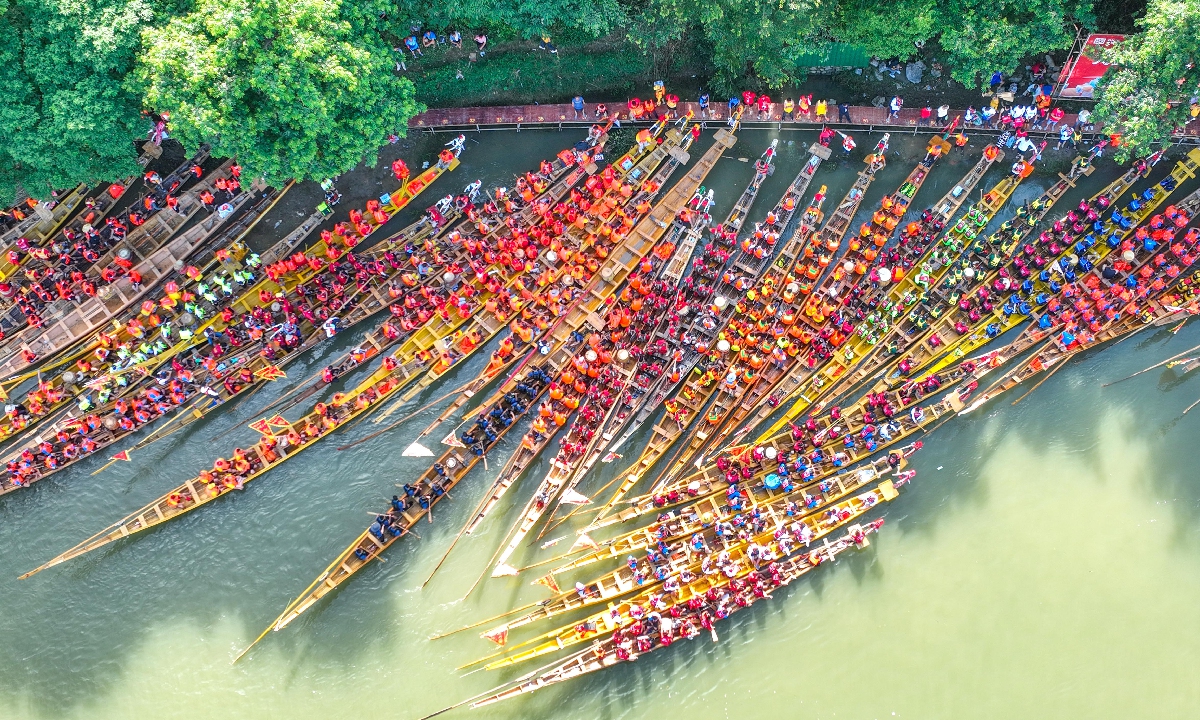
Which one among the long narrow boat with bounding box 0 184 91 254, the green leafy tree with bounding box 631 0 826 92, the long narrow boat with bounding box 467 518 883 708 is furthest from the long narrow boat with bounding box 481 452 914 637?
the long narrow boat with bounding box 0 184 91 254

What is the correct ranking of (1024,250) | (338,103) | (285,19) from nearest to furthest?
(285,19) → (338,103) → (1024,250)

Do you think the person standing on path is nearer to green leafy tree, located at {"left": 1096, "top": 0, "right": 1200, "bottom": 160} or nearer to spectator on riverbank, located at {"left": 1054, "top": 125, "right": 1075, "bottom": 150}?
spectator on riverbank, located at {"left": 1054, "top": 125, "right": 1075, "bottom": 150}

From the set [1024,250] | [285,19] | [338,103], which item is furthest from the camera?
[1024,250]

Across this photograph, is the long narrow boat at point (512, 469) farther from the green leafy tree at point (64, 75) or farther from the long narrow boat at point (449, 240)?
the green leafy tree at point (64, 75)

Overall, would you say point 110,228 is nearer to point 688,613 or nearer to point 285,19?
point 285,19

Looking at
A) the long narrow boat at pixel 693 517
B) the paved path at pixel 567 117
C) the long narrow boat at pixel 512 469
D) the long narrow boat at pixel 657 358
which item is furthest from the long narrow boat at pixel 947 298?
the long narrow boat at pixel 512 469

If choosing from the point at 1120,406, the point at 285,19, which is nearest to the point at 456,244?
A: the point at 285,19

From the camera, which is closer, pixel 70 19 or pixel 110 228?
pixel 70 19
